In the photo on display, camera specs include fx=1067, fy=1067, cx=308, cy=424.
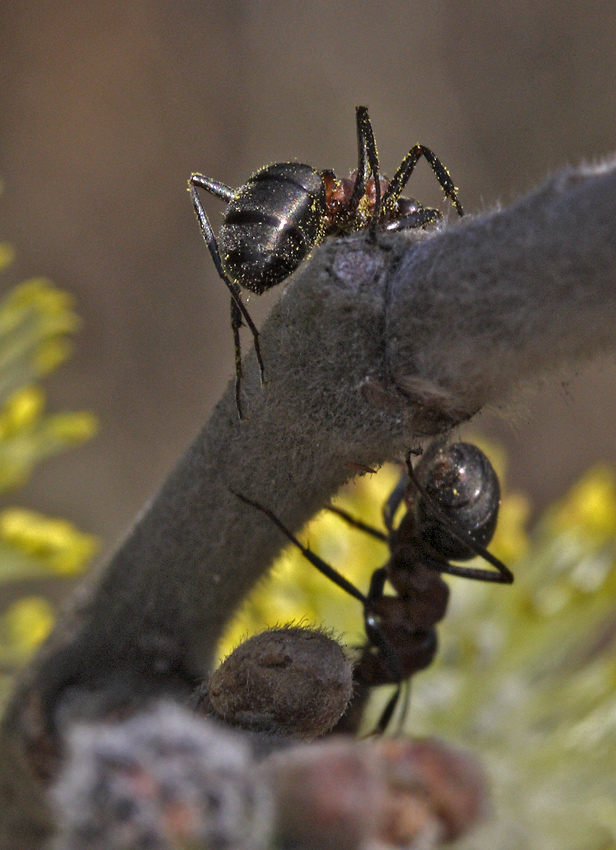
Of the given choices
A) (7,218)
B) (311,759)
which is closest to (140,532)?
(311,759)

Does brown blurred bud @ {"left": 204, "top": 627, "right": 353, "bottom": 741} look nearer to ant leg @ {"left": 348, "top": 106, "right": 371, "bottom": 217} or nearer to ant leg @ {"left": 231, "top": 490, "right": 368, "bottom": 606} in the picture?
ant leg @ {"left": 231, "top": 490, "right": 368, "bottom": 606}

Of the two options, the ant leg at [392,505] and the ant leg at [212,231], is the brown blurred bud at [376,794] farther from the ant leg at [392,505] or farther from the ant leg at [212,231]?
the ant leg at [392,505]

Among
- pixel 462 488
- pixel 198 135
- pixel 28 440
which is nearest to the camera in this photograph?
pixel 462 488

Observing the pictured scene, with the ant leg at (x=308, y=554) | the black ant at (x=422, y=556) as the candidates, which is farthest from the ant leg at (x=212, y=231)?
the black ant at (x=422, y=556)

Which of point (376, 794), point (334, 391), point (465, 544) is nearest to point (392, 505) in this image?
point (465, 544)

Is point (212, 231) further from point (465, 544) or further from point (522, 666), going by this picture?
point (522, 666)

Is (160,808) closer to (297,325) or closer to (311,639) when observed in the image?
(311,639)

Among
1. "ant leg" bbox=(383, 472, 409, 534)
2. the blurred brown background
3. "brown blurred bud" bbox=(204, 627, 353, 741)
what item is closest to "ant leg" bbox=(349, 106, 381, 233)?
"ant leg" bbox=(383, 472, 409, 534)
